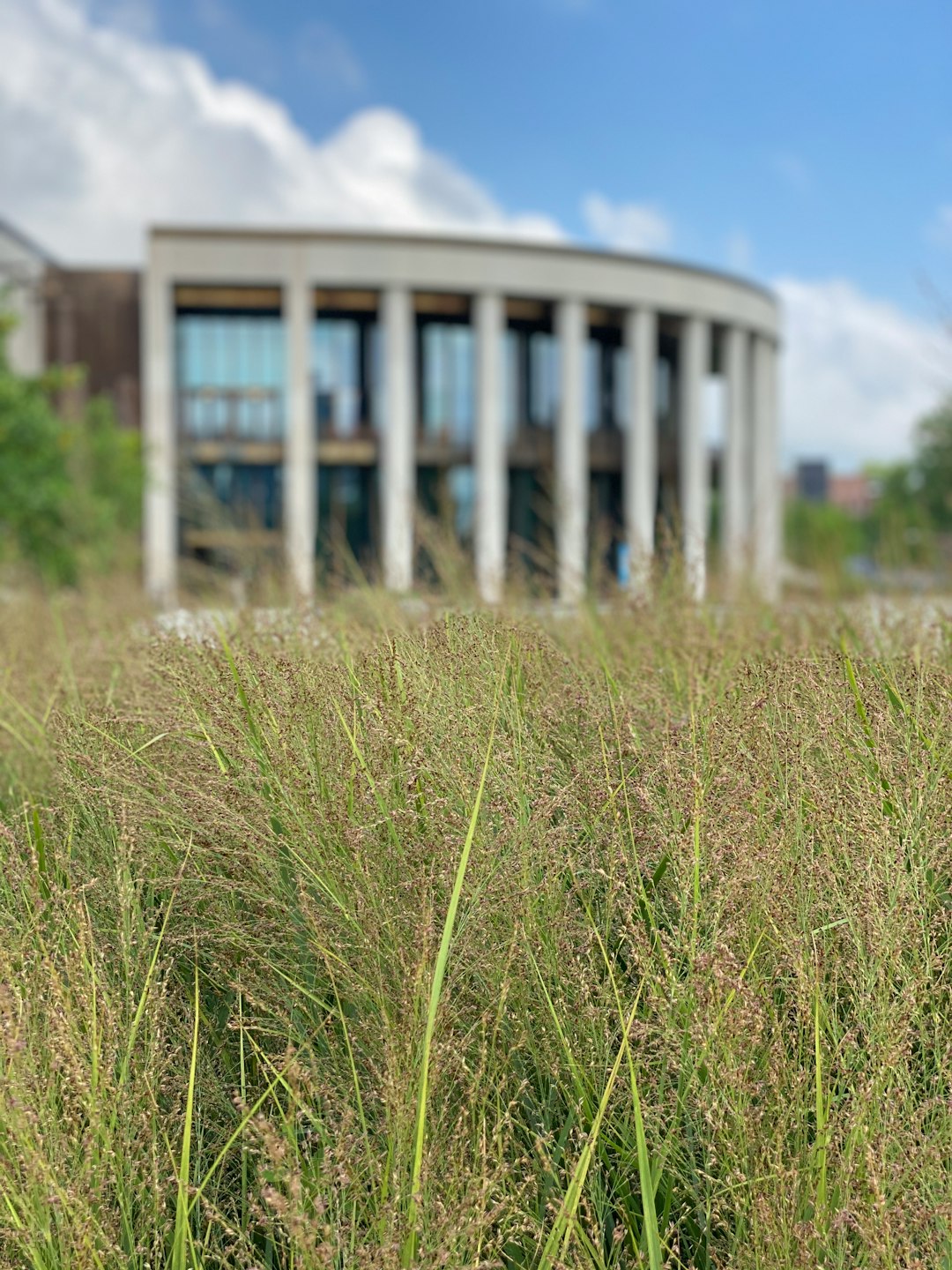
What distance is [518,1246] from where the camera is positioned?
6.05ft

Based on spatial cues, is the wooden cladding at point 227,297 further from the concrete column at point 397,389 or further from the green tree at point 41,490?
the green tree at point 41,490

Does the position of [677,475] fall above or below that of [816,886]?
above

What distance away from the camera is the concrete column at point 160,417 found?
29.0 m

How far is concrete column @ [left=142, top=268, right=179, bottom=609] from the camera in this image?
29031 millimetres

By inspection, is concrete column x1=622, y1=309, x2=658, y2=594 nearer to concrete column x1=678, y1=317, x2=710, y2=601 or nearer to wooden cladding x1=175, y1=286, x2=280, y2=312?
concrete column x1=678, y1=317, x2=710, y2=601

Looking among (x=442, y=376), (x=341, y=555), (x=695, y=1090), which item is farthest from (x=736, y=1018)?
(x=442, y=376)

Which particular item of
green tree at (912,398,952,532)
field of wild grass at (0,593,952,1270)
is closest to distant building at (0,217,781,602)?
green tree at (912,398,952,532)

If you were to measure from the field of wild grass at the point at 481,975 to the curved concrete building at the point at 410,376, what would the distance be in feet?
80.9

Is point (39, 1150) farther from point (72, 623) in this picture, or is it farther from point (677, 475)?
point (677, 475)

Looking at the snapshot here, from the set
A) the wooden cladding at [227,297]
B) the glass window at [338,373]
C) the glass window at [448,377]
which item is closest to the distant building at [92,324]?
the wooden cladding at [227,297]

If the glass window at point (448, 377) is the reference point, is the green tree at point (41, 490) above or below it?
below

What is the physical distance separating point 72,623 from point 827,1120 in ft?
14.9

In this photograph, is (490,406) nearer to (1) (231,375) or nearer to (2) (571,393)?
(2) (571,393)

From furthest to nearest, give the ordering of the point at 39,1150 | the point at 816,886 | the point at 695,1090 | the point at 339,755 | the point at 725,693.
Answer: the point at 725,693 → the point at 339,755 → the point at 816,886 → the point at 695,1090 → the point at 39,1150
